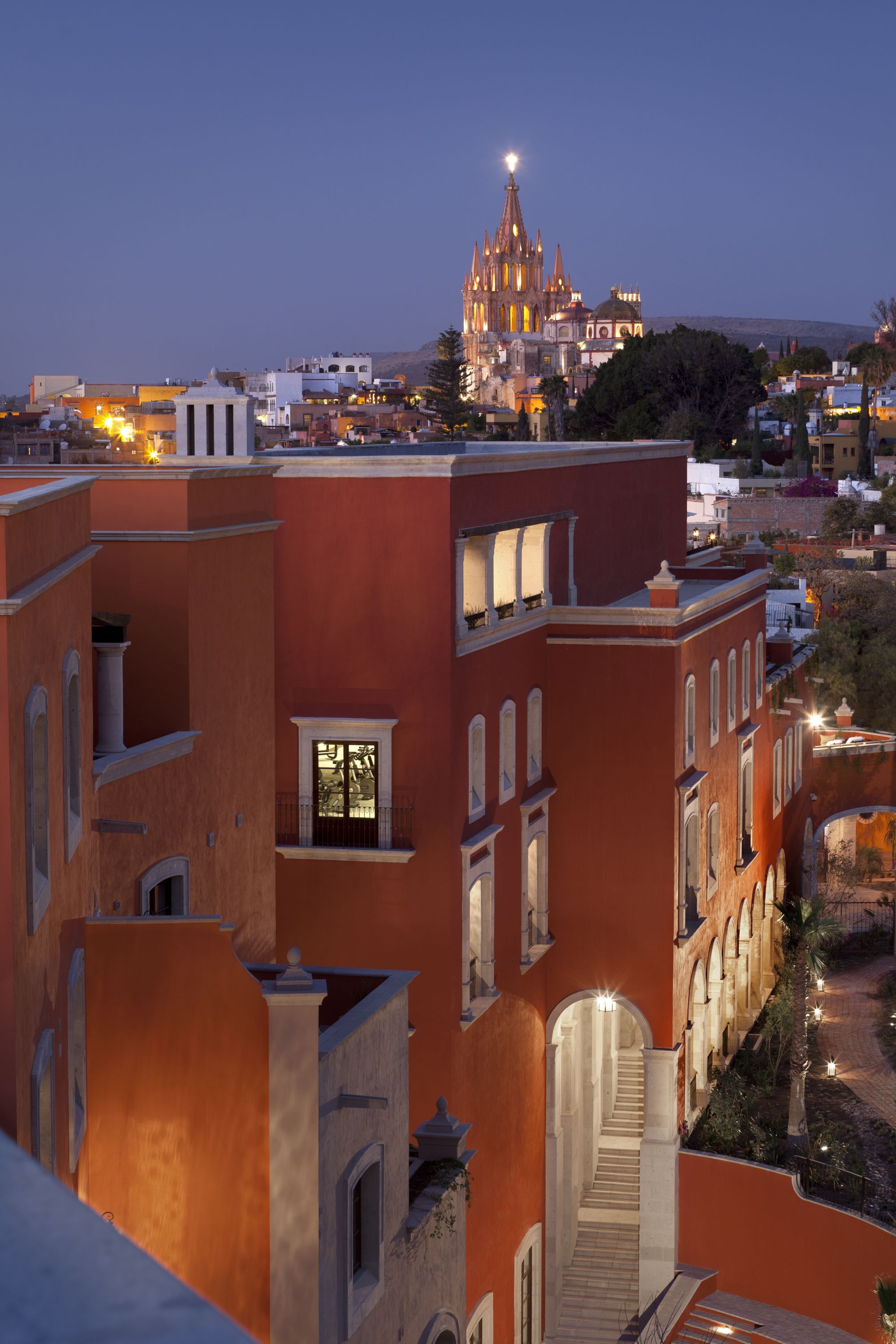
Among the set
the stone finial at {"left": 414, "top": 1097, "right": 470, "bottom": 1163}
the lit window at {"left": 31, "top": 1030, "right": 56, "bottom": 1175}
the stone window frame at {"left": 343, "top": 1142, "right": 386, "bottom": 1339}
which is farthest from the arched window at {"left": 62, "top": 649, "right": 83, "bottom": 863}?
the stone finial at {"left": 414, "top": 1097, "right": 470, "bottom": 1163}

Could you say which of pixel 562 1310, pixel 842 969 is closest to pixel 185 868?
pixel 562 1310

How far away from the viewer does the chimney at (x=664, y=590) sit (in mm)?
20188

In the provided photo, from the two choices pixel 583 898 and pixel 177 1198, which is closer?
pixel 177 1198

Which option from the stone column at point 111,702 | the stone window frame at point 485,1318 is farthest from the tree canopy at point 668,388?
the stone column at point 111,702

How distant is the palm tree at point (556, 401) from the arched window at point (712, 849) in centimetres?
5638

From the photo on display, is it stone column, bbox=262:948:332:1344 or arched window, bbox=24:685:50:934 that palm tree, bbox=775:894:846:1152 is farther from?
arched window, bbox=24:685:50:934

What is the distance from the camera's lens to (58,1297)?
1145 millimetres

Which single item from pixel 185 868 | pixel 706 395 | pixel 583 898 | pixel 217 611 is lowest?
pixel 583 898

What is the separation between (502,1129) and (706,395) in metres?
65.2

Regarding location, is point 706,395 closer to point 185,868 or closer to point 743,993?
point 743,993

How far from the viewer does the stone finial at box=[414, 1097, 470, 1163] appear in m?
13.8

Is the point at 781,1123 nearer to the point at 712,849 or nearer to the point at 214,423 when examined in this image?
the point at 712,849

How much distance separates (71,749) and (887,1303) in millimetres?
11886

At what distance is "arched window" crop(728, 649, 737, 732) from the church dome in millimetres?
154460
